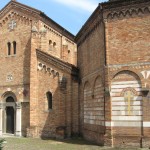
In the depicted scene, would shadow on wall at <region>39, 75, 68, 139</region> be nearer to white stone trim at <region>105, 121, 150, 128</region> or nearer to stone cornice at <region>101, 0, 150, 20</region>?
white stone trim at <region>105, 121, 150, 128</region>

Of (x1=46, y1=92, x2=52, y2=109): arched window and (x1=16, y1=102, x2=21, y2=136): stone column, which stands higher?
(x1=46, y1=92, x2=52, y2=109): arched window

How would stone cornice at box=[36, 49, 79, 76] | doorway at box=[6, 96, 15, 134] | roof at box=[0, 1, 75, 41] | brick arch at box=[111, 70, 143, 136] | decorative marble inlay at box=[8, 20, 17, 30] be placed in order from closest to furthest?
brick arch at box=[111, 70, 143, 136]
stone cornice at box=[36, 49, 79, 76]
roof at box=[0, 1, 75, 41]
doorway at box=[6, 96, 15, 134]
decorative marble inlay at box=[8, 20, 17, 30]

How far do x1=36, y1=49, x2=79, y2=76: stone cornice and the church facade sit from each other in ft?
0.25

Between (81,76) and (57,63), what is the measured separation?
2116mm

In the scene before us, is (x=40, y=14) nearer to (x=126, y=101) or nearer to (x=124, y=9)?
(x=124, y=9)

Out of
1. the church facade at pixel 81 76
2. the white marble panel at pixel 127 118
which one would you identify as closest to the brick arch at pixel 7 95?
the church facade at pixel 81 76

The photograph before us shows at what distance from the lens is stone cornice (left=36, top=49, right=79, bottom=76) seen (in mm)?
22597

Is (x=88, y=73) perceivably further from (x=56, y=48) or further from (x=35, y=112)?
(x=56, y=48)

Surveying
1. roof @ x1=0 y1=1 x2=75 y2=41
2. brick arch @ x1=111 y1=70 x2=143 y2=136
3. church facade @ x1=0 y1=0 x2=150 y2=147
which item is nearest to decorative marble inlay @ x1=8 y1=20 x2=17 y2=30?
church facade @ x1=0 y1=0 x2=150 y2=147

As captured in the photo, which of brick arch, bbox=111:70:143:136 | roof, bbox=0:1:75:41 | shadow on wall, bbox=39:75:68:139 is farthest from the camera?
roof, bbox=0:1:75:41

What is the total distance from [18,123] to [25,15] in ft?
29.7

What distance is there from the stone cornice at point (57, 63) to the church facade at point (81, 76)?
8 cm

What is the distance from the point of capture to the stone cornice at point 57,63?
2260 cm

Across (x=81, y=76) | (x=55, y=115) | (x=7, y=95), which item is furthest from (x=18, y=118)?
(x=81, y=76)
